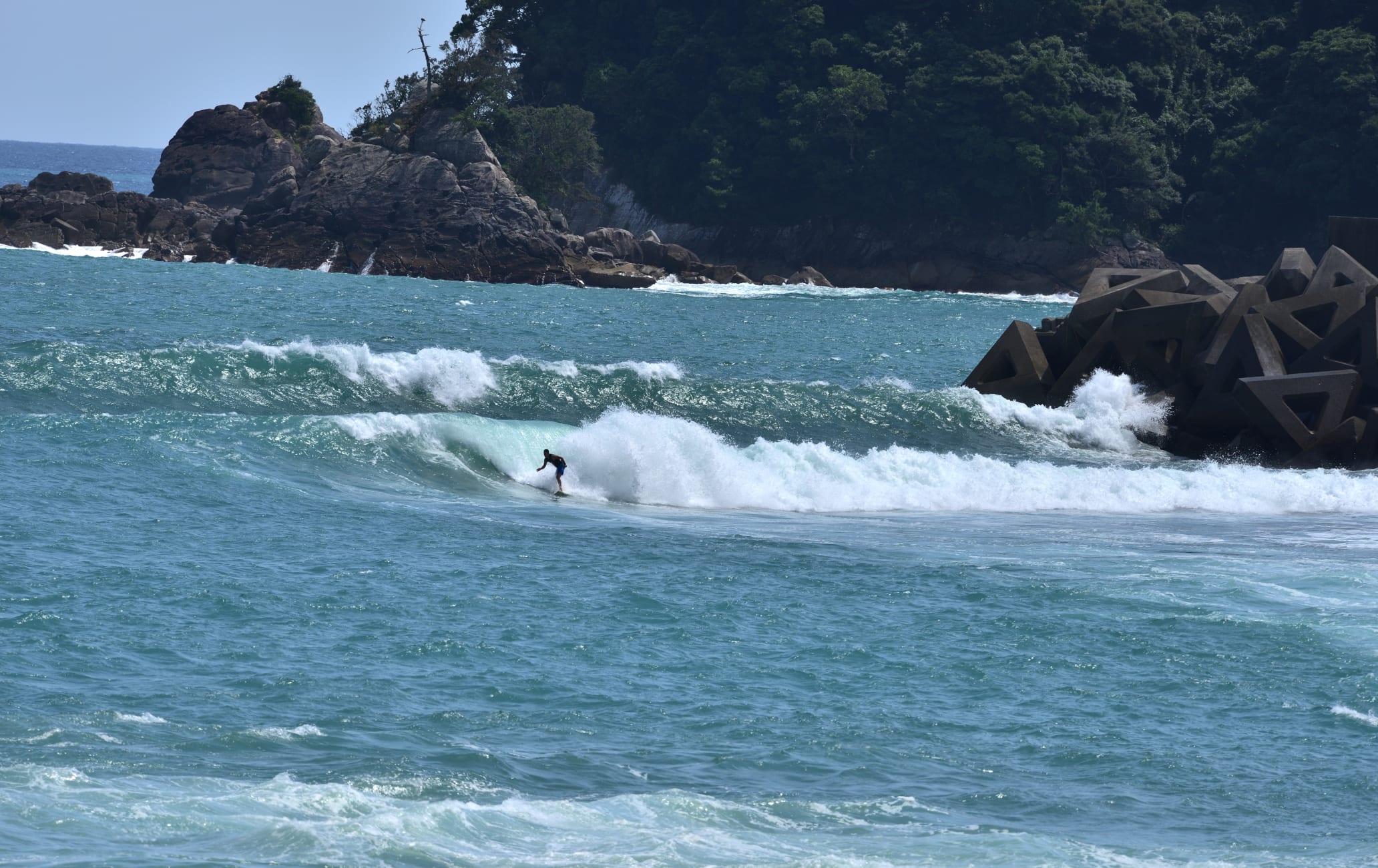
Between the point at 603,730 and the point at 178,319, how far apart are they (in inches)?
1243

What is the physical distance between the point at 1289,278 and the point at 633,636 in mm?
21800

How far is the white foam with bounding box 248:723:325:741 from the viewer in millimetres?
10969

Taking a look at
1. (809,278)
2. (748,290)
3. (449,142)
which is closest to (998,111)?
(809,278)

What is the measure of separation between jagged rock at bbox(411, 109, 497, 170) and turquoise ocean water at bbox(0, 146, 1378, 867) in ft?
164

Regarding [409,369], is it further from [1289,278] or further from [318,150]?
[318,150]

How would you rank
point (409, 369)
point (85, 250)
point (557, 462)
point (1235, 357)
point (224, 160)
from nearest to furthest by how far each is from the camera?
1. point (557, 462)
2. point (1235, 357)
3. point (409, 369)
4. point (85, 250)
5. point (224, 160)

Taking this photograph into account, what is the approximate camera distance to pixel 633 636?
46.2ft

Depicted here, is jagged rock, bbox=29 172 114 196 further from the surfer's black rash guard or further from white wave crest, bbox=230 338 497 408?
the surfer's black rash guard

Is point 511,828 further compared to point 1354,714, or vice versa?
point 1354,714

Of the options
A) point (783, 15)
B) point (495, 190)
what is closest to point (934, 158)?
point (783, 15)

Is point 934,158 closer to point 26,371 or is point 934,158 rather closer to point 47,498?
point 26,371

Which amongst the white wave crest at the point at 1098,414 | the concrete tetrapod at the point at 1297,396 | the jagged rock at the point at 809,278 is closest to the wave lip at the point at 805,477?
the concrete tetrapod at the point at 1297,396

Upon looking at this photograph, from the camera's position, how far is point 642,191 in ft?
321

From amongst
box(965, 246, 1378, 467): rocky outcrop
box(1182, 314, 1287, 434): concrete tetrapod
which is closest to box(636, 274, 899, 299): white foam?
box(965, 246, 1378, 467): rocky outcrop
